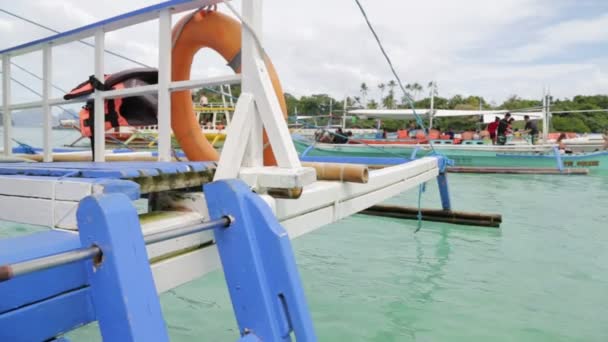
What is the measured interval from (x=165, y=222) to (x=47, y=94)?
89.6 inches

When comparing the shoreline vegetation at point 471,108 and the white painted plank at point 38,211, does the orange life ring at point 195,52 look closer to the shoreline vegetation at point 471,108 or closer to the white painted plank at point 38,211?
the white painted plank at point 38,211

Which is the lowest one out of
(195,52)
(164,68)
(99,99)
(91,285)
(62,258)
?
(91,285)

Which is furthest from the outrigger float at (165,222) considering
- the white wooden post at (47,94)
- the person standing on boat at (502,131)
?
the person standing on boat at (502,131)

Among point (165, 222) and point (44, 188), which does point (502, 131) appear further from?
point (44, 188)

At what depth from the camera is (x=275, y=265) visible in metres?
1.57

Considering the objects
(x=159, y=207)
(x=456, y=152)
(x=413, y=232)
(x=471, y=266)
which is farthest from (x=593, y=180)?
(x=159, y=207)

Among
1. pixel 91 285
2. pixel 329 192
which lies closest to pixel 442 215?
pixel 329 192

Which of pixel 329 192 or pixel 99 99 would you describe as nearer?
pixel 329 192

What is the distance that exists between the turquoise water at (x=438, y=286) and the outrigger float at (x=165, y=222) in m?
1.19

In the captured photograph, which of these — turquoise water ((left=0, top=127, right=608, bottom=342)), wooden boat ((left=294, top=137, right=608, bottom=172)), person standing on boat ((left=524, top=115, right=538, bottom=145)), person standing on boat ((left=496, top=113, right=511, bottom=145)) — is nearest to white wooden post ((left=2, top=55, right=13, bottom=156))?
turquoise water ((left=0, top=127, right=608, bottom=342))

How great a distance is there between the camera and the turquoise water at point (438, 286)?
336cm

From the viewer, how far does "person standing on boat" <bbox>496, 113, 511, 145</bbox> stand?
17250 mm

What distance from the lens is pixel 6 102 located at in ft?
12.5

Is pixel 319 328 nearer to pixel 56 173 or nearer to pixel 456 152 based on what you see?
pixel 56 173
